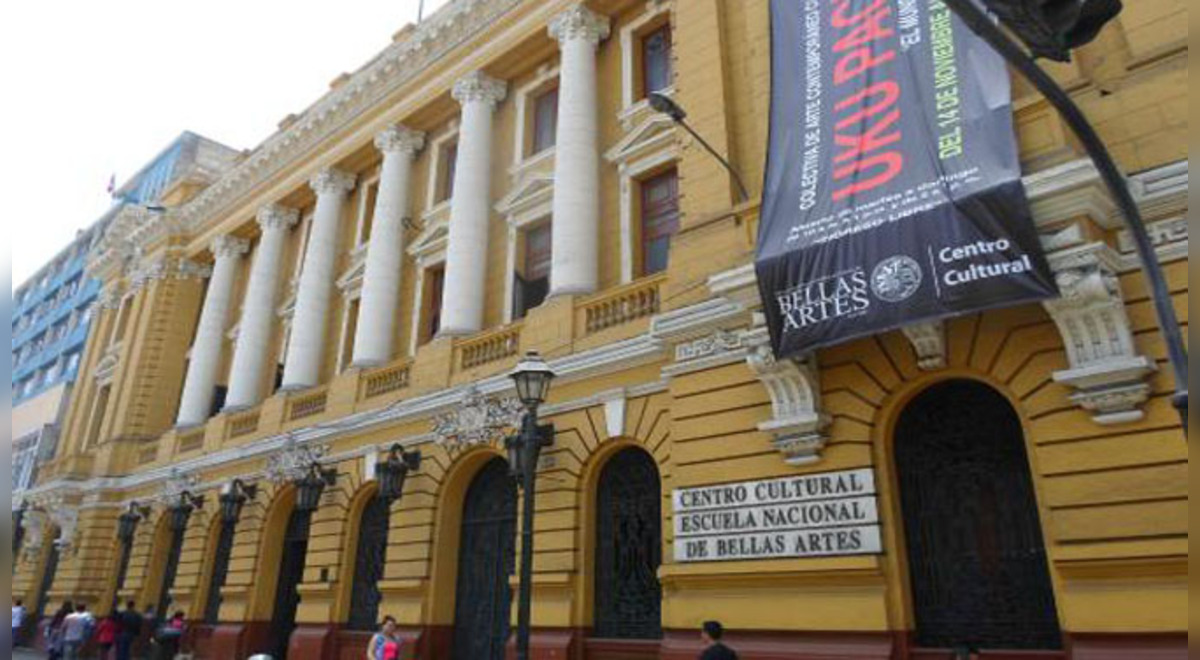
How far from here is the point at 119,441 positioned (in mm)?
28188

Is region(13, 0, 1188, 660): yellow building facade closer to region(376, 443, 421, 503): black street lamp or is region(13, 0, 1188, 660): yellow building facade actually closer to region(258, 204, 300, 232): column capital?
region(258, 204, 300, 232): column capital

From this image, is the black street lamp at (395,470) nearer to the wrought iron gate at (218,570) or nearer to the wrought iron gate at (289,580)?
the wrought iron gate at (289,580)

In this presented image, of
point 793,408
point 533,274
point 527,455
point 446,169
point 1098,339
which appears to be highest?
point 446,169

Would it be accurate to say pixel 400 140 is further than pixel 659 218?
Yes

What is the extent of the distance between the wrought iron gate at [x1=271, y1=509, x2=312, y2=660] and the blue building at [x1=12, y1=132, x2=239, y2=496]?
60.2 ft

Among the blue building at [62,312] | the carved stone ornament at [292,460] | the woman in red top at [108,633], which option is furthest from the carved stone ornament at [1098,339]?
the blue building at [62,312]

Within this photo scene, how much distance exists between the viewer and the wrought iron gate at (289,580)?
64.7 feet

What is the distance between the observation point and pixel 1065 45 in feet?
15.1

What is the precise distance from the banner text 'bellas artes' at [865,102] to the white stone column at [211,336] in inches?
899

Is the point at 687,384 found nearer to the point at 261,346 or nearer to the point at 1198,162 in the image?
the point at 1198,162

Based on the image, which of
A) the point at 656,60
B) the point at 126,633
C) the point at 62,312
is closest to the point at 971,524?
the point at 656,60

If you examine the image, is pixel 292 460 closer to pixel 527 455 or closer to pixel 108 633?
pixel 108 633

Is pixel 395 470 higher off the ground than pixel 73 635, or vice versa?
pixel 395 470

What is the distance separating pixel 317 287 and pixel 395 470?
874 centimetres
